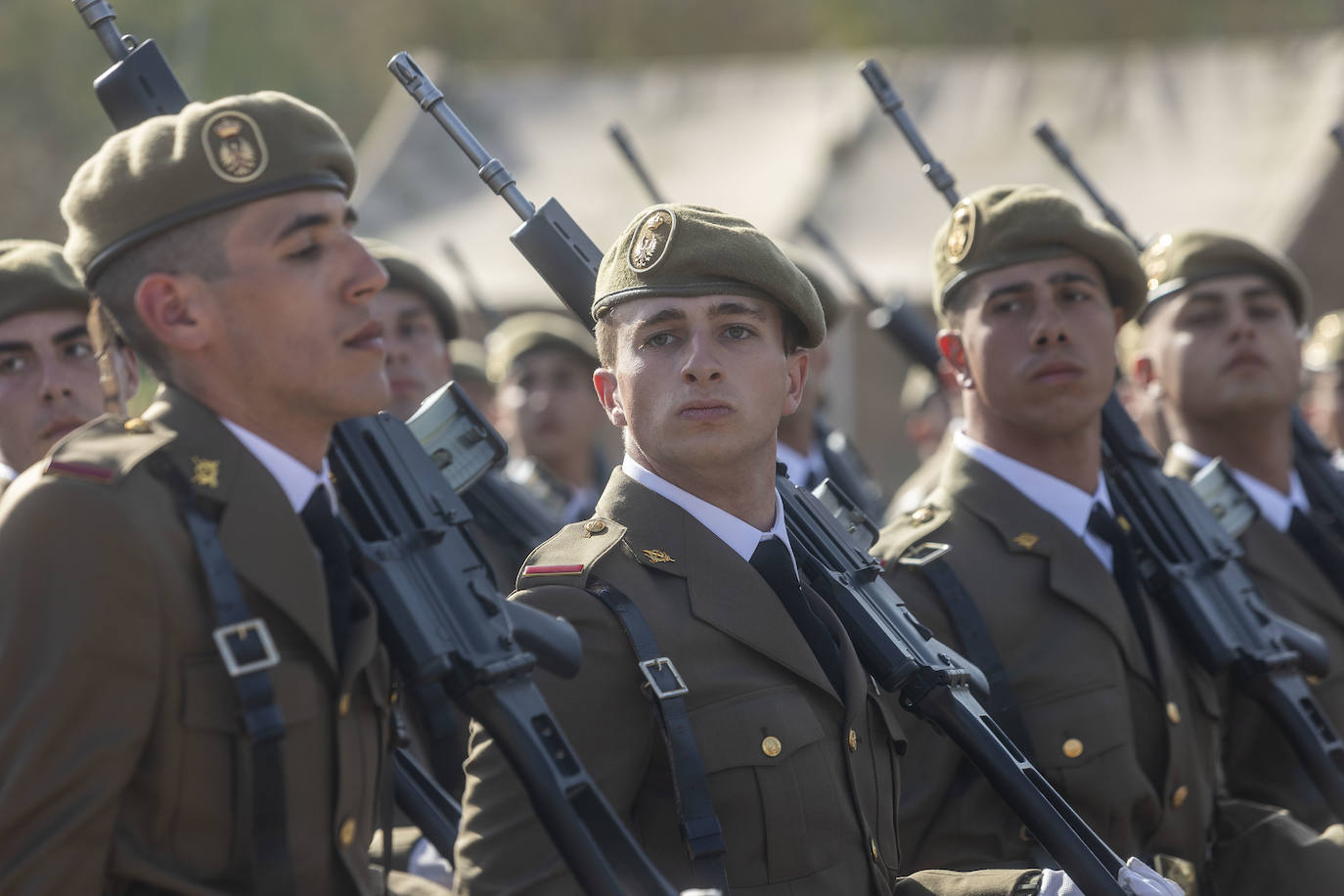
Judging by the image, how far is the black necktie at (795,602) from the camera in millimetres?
3830

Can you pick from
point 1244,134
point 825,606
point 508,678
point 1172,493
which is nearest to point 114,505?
point 508,678

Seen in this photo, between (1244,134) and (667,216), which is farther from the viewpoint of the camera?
(1244,134)


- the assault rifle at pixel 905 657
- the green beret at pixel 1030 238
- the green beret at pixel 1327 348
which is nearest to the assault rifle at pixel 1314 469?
the green beret at pixel 1030 238

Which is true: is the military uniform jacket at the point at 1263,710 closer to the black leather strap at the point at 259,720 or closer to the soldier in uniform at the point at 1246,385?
the soldier in uniform at the point at 1246,385

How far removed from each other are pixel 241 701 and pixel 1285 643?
3.63 metres

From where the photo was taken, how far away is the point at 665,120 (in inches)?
875

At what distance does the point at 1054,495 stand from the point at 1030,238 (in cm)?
77

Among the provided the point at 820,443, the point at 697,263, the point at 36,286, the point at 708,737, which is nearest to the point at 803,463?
the point at 820,443

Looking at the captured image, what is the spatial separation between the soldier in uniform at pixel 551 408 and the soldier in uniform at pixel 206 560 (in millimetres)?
5835

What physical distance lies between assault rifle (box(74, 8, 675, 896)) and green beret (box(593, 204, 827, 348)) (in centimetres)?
68

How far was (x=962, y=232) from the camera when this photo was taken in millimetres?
5105

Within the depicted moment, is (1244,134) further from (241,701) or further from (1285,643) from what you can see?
(241,701)

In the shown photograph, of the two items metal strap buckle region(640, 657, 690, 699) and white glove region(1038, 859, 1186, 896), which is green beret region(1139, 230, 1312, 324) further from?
metal strap buckle region(640, 657, 690, 699)

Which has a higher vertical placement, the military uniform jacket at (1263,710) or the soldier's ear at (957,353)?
the soldier's ear at (957,353)
